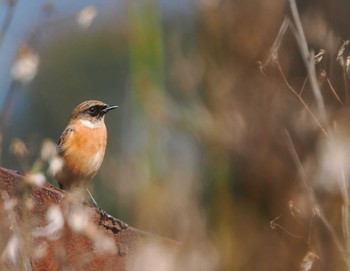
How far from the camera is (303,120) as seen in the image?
2613 mm

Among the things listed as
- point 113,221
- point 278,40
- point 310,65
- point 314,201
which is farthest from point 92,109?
point 314,201

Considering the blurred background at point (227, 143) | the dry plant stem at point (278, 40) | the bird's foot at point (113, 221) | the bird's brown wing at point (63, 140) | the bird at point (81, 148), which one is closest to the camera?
the blurred background at point (227, 143)

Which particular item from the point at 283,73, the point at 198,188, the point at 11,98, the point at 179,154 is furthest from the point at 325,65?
the point at 11,98

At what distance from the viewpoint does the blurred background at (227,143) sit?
2205 millimetres

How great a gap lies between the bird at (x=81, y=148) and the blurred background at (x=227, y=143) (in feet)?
9.63

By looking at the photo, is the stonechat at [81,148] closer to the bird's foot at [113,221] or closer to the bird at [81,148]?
the bird at [81,148]

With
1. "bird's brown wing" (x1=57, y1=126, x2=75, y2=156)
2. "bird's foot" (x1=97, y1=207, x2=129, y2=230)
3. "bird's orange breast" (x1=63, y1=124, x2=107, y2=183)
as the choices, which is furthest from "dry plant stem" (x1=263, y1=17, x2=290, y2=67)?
"bird's brown wing" (x1=57, y1=126, x2=75, y2=156)

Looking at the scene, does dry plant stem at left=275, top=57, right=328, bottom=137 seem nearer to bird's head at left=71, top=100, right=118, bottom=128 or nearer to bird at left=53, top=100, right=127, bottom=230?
bird at left=53, top=100, right=127, bottom=230

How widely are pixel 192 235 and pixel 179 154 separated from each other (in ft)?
1.22

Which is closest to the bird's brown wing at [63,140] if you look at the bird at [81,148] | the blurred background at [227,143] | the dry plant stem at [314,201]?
the bird at [81,148]

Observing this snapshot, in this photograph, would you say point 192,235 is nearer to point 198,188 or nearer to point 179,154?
point 198,188

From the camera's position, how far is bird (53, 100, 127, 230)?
585 centimetres

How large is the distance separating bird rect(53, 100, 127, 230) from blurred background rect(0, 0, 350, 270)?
293cm

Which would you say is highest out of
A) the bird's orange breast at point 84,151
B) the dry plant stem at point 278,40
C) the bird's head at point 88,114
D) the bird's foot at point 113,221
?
the bird's head at point 88,114
